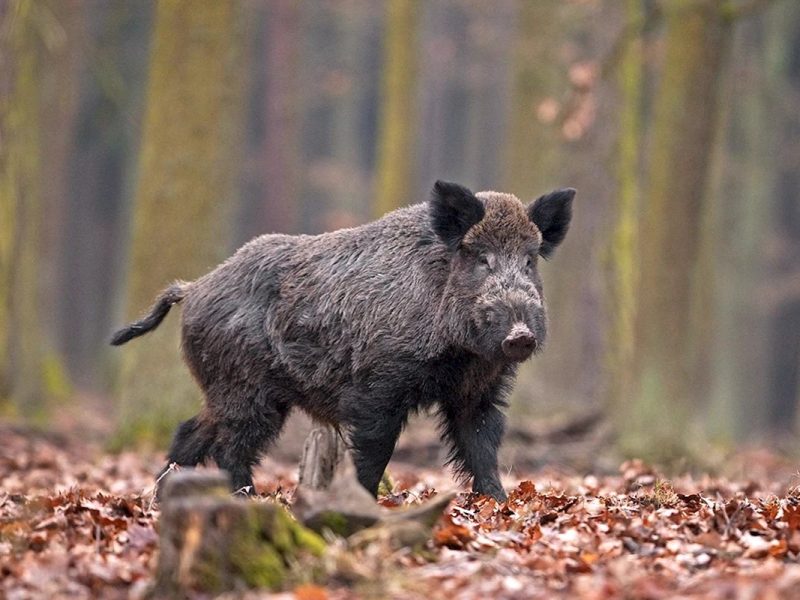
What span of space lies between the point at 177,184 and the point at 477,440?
6873 millimetres

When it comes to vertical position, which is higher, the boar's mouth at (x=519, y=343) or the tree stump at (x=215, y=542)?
the boar's mouth at (x=519, y=343)

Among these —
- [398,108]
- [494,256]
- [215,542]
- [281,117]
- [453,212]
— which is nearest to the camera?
[215,542]

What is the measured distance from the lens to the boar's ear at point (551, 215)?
29.0 feet

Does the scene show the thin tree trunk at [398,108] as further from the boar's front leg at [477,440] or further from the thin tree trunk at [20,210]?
the boar's front leg at [477,440]

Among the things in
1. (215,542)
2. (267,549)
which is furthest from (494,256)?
(215,542)

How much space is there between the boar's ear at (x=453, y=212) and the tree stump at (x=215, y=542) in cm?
322

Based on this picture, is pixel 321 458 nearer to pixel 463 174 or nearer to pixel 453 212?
pixel 453 212

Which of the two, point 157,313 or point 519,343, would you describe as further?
point 157,313

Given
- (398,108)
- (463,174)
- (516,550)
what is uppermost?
(398,108)

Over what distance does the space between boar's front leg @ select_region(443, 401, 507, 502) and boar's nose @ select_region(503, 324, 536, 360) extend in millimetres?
1064

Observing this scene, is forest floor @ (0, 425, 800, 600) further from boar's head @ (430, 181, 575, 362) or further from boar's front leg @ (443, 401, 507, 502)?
boar's head @ (430, 181, 575, 362)

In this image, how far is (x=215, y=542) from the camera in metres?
5.63

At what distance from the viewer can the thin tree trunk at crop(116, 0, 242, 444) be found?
566 inches

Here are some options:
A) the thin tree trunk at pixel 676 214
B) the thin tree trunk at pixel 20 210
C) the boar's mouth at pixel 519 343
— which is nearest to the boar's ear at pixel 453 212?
the boar's mouth at pixel 519 343
